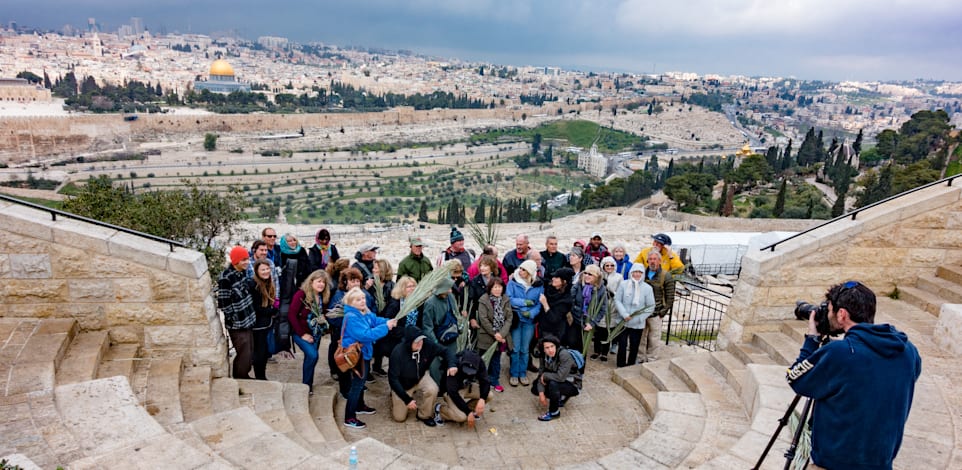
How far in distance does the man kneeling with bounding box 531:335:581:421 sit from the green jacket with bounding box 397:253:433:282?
1.33 meters

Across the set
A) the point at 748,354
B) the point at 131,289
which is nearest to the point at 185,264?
the point at 131,289

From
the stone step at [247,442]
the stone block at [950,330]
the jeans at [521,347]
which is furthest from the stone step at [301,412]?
the stone block at [950,330]

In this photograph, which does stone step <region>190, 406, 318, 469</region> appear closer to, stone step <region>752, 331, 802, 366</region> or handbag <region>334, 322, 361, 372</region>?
handbag <region>334, 322, 361, 372</region>

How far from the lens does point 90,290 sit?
12.2 feet

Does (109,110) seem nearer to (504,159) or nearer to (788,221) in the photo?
(504,159)

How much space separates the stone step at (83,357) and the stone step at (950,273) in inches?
266

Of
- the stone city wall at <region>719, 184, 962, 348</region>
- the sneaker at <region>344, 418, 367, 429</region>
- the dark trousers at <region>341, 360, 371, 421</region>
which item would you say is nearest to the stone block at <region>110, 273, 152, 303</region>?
the dark trousers at <region>341, 360, 371, 421</region>

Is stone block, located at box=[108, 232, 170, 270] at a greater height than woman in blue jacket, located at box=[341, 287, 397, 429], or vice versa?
stone block, located at box=[108, 232, 170, 270]

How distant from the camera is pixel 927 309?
4691 mm

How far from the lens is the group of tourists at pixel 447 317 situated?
12.9ft

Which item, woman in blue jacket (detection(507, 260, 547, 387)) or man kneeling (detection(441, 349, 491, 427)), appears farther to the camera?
woman in blue jacket (detection(507, 260, 547, 387))

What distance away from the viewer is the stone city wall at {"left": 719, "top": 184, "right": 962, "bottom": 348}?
470 centimetres

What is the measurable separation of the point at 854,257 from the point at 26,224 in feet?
21.0

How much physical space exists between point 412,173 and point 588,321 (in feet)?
188
